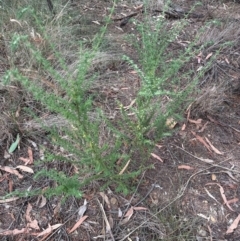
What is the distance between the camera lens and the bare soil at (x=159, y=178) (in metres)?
1.69

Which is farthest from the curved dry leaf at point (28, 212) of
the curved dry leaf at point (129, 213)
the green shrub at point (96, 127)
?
the curved dry leaf at point (129, 213)

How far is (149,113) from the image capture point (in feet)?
6.29

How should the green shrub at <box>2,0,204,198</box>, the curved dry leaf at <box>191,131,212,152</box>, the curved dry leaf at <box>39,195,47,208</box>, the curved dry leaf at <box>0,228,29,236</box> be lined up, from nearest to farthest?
the green shrub at <box>2,0,204,198</box> < the curved dry leaf at <box>0,228,29,236</box> < the curved dry leaf at <box>39,195,47,208</box> < the curved dry leaf at <box>191,131,212,152</box>

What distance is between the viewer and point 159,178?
74.3 inches

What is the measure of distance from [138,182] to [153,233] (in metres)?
0.29

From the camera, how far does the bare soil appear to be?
1.69 metres

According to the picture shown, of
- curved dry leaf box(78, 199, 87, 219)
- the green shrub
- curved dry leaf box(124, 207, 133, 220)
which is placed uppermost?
the green shrub

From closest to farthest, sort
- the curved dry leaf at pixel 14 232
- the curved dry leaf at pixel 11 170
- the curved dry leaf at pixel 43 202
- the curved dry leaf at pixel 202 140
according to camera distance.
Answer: the curved dry leaf at pixel 14 232, the curved dry leaf at pixel 43 202, the curved dry leaf at pixel 11 170, the curved dry leaf at pixel 202 140

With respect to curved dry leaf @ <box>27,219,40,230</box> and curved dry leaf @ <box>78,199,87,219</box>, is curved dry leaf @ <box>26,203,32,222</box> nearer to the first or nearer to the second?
curved dry leaf @ <box>27,219,40,230</box>

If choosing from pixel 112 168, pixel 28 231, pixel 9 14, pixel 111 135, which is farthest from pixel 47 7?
pixel 28 231

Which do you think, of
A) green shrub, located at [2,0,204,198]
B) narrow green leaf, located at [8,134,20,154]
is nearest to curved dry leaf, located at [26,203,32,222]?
green shrub, located at [2,0,204,198]

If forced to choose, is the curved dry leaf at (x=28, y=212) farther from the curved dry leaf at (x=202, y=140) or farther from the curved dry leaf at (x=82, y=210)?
the curved dry leaf at (x=202, y=140)

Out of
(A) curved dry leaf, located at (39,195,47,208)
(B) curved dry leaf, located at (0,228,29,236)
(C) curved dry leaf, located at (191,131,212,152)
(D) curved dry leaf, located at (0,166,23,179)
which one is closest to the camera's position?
(B) curved dry leaf, located at (0,228,29,236)

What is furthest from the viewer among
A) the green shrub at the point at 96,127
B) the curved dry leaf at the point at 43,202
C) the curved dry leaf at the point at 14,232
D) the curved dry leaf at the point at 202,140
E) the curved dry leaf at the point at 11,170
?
the curved dry leaf at the point at 202,140
